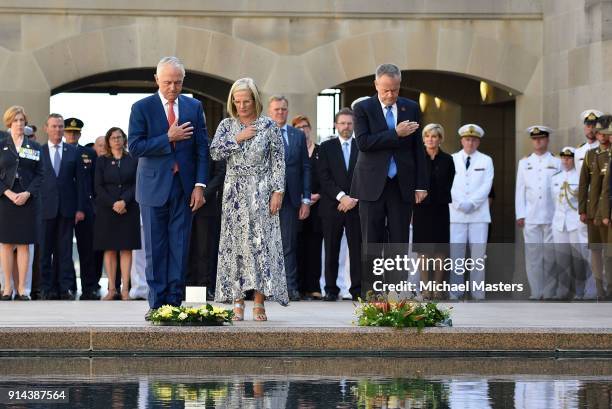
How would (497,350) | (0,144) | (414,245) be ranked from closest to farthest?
1. (497,350)
2. (414,245)
3. (0,144)

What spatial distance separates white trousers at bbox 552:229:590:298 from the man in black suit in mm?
2276

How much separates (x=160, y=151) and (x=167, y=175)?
0.19m

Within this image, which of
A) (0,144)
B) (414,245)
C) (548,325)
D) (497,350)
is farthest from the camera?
(0,144)

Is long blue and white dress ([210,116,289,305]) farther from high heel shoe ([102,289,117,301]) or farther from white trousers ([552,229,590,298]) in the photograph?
high heel shoe ([102,289,117,301])

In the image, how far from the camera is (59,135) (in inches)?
642

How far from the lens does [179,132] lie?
11.4 m

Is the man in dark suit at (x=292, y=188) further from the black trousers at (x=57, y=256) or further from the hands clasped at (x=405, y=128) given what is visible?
the hands clasped at (x=405, y=128)

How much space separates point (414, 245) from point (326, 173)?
306 centimetres

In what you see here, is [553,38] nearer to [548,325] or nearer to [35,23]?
[35,23]

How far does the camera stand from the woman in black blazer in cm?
1542

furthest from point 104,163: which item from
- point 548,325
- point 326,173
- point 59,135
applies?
point 548,325

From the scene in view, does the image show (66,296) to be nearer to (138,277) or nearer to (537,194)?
(138,277)

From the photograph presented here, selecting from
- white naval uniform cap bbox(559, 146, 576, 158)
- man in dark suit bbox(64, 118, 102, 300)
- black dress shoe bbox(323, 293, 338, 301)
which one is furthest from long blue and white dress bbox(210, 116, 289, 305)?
white naval uniform cap bbox(559, 146, 576, 158)

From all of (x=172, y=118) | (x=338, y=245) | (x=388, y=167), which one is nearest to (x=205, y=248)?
(x=338, y=245)
